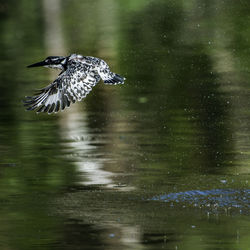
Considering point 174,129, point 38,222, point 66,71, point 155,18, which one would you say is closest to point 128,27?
point 155,18

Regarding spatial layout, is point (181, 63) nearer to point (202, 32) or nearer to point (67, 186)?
point (202, 32)

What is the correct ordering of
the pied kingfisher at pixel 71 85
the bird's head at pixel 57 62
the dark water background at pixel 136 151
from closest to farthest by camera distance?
the dark water background at pixel 136 151 < the pied kingfisher at pixel 71 85 < the bird's head at pixel 57 62

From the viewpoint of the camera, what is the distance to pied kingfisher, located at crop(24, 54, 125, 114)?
391 inches

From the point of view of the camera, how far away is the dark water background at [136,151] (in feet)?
28.0

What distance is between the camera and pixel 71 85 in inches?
394

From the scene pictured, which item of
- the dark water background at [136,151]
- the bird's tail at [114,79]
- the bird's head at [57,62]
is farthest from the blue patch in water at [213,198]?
the bird's head at [57,62]

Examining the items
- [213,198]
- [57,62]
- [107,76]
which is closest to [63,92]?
[107,76]

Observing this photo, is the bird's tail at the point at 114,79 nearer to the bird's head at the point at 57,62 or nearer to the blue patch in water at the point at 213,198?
the bird's head at the point at 57,62

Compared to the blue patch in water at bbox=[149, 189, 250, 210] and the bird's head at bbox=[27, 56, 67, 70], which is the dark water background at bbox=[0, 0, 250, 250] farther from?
the bird's head at bbox=[27, 56, 67, 70]

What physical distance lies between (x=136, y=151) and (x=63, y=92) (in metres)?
1.81

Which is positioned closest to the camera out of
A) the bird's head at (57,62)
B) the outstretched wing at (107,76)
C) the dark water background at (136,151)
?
the dark water background at (136,151)

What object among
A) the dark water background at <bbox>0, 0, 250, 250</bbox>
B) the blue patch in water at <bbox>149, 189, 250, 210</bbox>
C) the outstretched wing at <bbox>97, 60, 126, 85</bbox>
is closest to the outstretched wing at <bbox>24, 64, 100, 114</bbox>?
the outstretched wing at <bbox>97, 60, 126, 85</bbox>

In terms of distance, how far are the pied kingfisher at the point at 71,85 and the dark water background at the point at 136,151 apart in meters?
0.82

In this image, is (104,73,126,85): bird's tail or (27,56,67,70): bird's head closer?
(104,73,126,85): bird's tail
